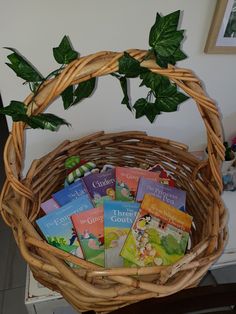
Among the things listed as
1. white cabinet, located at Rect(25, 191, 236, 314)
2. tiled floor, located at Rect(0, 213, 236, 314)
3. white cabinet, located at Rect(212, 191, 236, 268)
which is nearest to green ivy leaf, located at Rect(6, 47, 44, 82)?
white cabinet, located at Rect(25, 191, 236, 314)

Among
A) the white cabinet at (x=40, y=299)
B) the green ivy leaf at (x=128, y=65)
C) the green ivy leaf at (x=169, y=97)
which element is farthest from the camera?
the white cabinet at (x=40, y=299)

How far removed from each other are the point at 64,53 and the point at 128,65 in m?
0.13

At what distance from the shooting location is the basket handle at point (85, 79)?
55 centimetres

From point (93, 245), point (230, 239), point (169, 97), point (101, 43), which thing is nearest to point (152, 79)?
point (169, 97)

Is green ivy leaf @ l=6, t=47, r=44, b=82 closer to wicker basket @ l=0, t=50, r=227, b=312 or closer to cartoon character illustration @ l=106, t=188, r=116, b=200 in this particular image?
wicker basket @ l=0, t=50, r=227, b=312

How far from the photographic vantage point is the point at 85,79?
58 cm

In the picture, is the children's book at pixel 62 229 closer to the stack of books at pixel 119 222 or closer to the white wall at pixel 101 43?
the stack of books at pixel 119 222

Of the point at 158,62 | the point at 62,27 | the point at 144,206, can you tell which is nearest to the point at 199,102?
the point at 158,62

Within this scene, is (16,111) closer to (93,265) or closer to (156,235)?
(93,265)

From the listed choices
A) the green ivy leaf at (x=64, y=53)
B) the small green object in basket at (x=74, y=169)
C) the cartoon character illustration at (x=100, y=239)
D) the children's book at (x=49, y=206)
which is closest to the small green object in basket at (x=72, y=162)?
the small green object in basket at (x=74, y=169)

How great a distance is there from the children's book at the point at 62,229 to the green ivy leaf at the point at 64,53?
350mm

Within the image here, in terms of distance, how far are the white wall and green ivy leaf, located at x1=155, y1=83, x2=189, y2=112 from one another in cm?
26

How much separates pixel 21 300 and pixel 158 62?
105 centimetres

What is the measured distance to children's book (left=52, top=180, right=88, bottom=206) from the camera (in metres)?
0.82
